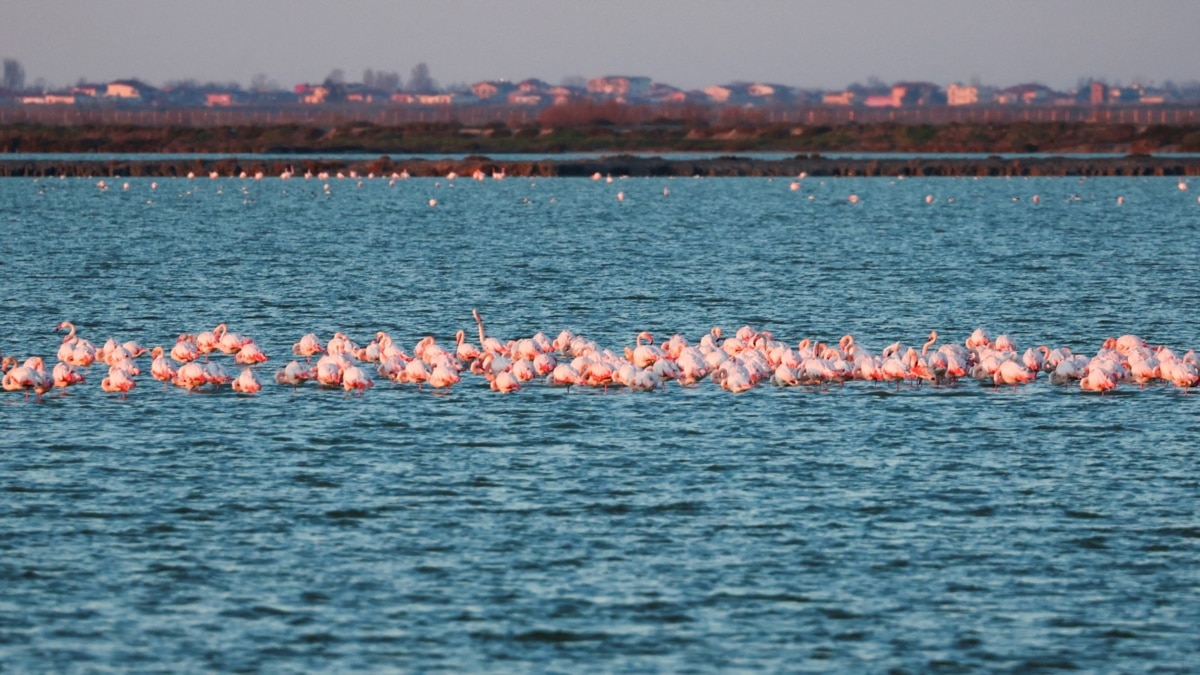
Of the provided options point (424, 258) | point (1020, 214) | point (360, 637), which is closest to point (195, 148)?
point (1020, 214)

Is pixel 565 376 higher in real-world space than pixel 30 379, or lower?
lower

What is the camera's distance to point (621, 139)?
155375 millimetres

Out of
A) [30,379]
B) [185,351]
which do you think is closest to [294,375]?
[185,351]

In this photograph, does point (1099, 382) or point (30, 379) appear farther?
point (1099, 382)

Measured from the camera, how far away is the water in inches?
626

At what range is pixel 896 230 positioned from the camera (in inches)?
2820

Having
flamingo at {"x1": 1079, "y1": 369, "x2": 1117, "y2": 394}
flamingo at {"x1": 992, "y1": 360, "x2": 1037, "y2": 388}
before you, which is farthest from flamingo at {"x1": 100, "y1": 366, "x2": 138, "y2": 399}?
flamingo at {"x1": 1079, "y1": 369, "x2": 1117, "y2": 394}

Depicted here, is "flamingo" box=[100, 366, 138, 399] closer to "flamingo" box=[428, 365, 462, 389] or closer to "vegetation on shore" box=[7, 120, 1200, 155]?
"flamingo" box=[428, 365, 462, 389]

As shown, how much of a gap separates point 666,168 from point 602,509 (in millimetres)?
93379

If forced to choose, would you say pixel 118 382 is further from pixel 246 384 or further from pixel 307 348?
pixel 307 348

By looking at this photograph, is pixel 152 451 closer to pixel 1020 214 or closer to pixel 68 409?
pixel 68 409

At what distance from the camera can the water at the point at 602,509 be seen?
1591 centimetres

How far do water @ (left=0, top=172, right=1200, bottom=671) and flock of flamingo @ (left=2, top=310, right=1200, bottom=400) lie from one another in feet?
1.18

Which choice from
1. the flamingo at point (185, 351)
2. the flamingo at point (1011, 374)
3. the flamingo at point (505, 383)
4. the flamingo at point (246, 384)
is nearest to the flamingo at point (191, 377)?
the flamingo at point (246, 384)
